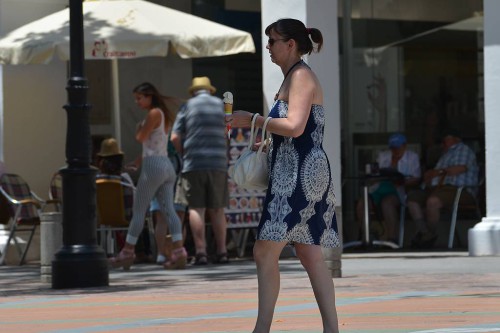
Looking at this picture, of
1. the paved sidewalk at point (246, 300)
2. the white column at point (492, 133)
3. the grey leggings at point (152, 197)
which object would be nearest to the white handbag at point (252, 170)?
the paved sidewalk at point (246, 300)

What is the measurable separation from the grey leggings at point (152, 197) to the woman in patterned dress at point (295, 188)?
23.7 feet

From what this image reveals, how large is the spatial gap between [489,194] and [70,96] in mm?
5394

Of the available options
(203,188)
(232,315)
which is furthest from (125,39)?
(232,315)

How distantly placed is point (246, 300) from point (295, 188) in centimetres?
343

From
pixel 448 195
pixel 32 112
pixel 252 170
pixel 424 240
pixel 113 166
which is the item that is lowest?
pixel 424 240

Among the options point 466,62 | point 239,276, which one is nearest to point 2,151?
point 239,276

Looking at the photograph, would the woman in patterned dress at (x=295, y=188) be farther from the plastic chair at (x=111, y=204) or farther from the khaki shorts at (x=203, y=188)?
the plastic chair at (x=111, y=204)

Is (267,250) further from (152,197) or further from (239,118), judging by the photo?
→ (152,197)

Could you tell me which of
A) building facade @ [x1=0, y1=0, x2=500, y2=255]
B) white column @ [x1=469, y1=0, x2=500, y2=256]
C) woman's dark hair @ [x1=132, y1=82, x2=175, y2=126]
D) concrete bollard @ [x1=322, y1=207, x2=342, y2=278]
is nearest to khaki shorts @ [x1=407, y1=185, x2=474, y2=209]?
building facade @ [x1=0, y1=0, x2=500, y2=255]

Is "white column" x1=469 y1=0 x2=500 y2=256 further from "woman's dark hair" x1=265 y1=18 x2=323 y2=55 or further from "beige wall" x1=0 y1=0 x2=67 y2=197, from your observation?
"woman's dark hair" x1=265 y1=18 x2=323 y2=55

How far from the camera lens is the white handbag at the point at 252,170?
7527mm

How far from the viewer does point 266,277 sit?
752cm

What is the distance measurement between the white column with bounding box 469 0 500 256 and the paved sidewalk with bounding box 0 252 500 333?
1.55 feet

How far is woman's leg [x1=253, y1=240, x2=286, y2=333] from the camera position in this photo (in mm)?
7496
